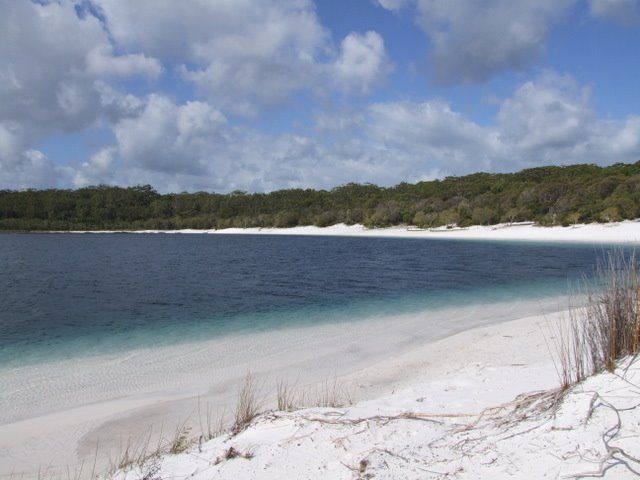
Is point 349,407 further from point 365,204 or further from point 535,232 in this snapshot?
point 365,204

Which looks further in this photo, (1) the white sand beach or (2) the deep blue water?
(2) the deep blue water

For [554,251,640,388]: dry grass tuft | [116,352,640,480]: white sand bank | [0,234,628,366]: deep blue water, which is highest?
[554,251,640,388]: dry grass tuft

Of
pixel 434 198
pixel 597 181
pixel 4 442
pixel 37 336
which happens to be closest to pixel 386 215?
pixel 434 198

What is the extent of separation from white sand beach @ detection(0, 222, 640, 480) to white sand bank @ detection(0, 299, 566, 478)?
0.11 ft

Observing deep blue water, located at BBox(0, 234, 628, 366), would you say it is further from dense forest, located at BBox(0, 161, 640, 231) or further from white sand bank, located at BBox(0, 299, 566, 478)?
dense forest, located at BBox(0, 161, 640, 231)

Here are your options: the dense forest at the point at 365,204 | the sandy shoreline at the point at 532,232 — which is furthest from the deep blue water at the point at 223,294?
the dense forest at the point at 365,204

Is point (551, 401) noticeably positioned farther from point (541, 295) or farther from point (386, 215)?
point (386, 215)

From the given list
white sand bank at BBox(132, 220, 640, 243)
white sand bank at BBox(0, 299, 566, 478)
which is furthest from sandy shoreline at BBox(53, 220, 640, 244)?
white sand bank at BBox(0, 299, 566, 478)

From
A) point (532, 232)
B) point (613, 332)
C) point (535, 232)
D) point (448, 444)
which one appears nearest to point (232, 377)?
point (448, 444)

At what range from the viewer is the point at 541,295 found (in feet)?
58.8

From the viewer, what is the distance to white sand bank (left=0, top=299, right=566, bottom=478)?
6297 millimetres

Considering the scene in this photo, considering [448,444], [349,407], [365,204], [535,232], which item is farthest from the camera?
[365,204]

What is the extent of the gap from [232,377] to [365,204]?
9249 cm

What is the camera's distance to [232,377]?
890 cm
